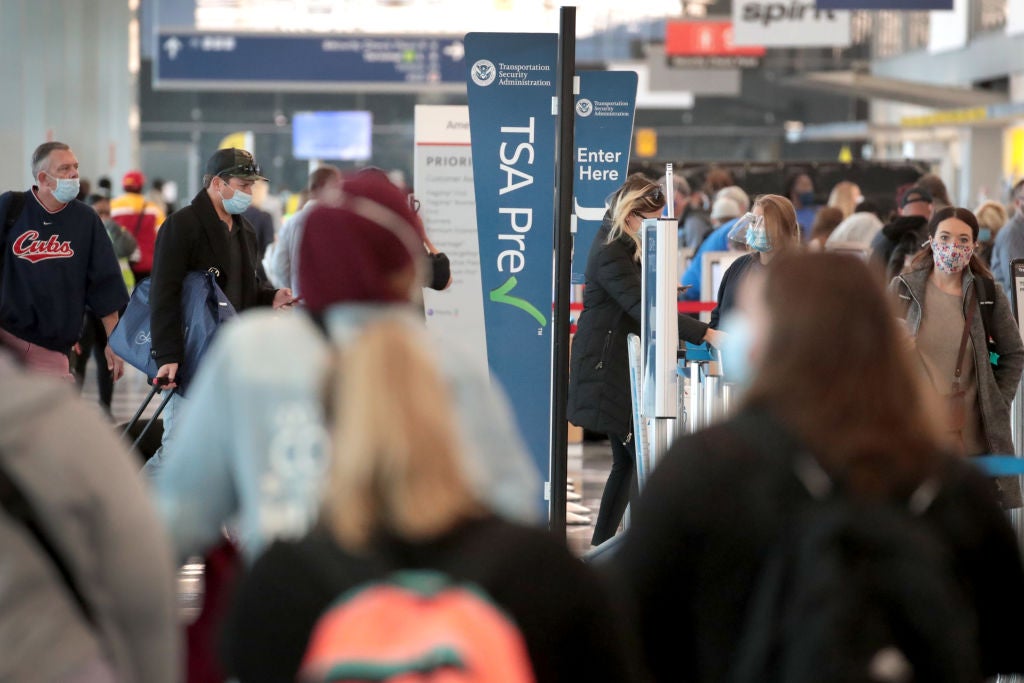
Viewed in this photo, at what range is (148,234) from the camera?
44.0ft

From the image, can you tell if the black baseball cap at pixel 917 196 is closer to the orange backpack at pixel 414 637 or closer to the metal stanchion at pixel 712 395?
the metal stanchion at pixel 712 395

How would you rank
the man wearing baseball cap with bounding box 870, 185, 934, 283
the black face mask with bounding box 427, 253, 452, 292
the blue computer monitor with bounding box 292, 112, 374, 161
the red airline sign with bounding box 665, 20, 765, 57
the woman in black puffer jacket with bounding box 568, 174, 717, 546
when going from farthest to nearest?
the blue computer monitor with bounding box 292, 112, 374, 161 < the red airline sign with bounding box 665, 20, 765, 57 < the man wearing baseball cap with bounding box 870, 185, 934, 283 < the woman in black puffer jacket with bounding box 568, 174, 717, 546 < the black face mask with bounding box 427, 253, 452, 292

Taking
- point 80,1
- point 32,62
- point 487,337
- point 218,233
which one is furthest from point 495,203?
point 80,1

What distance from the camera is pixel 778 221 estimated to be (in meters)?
6.90

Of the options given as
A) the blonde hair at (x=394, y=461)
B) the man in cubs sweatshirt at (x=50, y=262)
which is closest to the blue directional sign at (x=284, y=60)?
the man in cubs sweatshirt at (x=50, y=262)

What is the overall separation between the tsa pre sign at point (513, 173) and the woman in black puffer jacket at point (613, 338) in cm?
25

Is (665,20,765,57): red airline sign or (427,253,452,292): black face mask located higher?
(665,20,765,57): red airline sign

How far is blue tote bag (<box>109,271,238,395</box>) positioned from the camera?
6.34 meters

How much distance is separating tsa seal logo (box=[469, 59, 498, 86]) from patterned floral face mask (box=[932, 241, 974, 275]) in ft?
6.66

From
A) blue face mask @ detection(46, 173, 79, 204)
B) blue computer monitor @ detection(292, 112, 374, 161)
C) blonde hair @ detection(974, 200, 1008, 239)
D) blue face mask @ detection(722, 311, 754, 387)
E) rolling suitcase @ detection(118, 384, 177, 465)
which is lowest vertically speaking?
rolling suitcase @ detection(118, 384, 177, 465)

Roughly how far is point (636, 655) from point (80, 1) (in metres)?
22.7

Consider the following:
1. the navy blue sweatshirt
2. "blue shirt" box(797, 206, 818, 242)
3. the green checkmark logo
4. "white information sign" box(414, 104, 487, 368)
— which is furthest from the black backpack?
"blue shirt" box(797, 206, 818, 242)

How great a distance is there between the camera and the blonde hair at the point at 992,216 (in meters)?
13.1

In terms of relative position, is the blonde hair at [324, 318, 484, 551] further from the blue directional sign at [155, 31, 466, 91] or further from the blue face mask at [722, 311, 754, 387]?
the blue directional sign at [155, 31, 466, 91]
